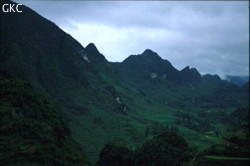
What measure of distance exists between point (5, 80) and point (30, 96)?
10.2m

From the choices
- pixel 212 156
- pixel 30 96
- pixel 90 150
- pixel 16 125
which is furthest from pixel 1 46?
pixel 212 156

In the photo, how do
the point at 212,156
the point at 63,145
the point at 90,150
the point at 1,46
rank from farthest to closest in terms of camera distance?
the point at 1,46
the point at 90,150
the point at 63,145
the point at 212,156

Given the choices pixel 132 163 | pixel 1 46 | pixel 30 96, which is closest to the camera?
pixel 30 96

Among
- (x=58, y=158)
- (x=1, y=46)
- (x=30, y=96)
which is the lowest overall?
(x=58, y=158)

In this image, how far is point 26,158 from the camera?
202 ft

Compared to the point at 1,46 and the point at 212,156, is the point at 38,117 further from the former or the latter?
the point at 1,46

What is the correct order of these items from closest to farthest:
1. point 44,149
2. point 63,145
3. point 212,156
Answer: point 212,156, point 44,149, point 63,145

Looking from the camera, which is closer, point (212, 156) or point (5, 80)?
point (212, 156)

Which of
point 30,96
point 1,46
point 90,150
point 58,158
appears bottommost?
point 90,150

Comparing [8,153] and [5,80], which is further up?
[5,80]

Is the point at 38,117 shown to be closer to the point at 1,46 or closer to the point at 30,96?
the point at 30,96

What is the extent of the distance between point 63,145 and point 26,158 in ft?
54.3

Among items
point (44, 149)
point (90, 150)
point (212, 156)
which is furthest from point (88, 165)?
point (90, 150)

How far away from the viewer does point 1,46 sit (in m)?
174
